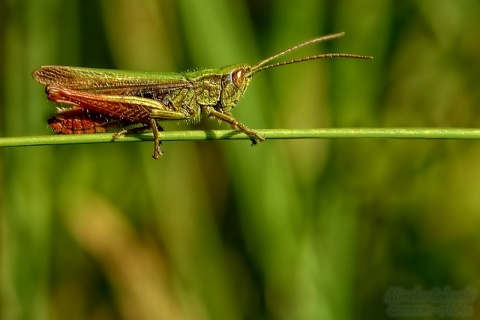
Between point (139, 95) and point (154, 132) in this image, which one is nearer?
point (154, 132)

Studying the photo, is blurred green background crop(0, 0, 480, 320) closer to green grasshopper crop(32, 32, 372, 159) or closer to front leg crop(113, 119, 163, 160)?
green grasshopper crop(32, 32, 372, 159)

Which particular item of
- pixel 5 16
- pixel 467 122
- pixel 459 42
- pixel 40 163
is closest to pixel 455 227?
pixel 467 122

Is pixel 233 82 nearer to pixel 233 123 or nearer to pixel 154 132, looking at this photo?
pixel 233 123

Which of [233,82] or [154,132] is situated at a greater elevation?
[233,82]

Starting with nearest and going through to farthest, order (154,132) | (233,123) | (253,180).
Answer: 1. (154,132)
2. (233,123)
3. (253,180)

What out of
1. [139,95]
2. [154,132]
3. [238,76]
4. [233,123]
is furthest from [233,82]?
[154,132]

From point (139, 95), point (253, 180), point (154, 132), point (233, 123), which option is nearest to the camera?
point (154, 132)

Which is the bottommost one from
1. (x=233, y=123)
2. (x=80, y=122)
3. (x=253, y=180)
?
(x=253, y=180)
